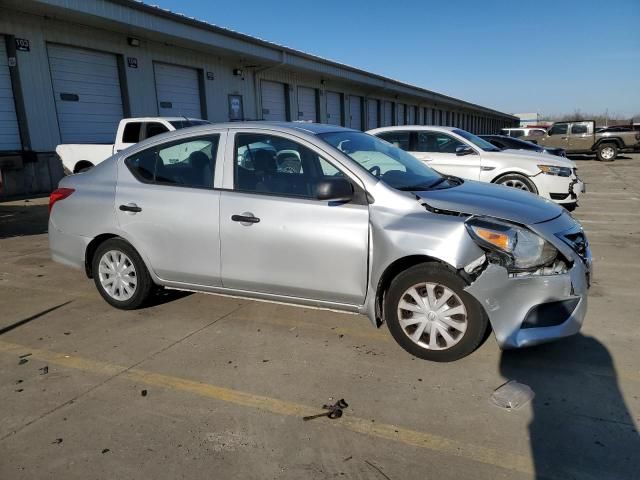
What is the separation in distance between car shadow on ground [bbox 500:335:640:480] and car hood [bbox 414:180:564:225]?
99 cm

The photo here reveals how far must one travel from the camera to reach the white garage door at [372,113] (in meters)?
33.0

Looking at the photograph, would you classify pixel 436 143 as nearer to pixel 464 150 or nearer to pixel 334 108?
pixel 464 150

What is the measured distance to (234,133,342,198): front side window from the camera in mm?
3799

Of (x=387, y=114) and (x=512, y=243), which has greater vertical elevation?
(x=387, y=114)

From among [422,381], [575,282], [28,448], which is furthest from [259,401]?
[575,282]

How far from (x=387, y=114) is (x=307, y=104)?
12.4m

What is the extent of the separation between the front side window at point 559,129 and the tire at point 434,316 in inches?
1002

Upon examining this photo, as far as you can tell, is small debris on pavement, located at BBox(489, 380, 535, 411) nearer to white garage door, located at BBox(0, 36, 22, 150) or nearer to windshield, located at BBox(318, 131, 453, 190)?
windshield, located at BBox(318, 131, 453, 190)

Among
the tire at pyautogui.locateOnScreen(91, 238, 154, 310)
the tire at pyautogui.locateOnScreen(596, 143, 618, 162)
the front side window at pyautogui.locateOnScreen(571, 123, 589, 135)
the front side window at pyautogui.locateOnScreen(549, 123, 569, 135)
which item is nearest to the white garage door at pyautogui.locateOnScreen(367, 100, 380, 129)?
the front side window at pyautogui.locateOnScreen(549, 123, 569, 135)

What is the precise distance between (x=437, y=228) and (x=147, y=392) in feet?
7.13

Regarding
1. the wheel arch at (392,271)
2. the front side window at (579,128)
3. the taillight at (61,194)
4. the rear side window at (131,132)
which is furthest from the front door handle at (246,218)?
the front side window at (579,128)

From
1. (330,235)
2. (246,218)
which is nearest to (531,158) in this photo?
(330,235)

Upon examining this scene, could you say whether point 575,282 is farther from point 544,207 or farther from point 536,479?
point 536,479

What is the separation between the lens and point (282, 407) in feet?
9.91
